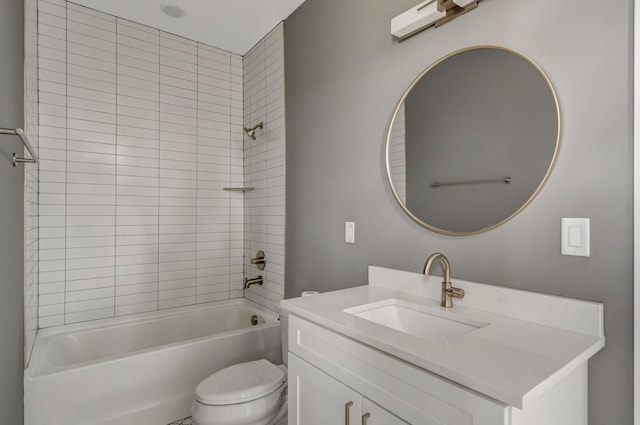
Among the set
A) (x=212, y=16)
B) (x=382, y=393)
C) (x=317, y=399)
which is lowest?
(x=317, y=399)

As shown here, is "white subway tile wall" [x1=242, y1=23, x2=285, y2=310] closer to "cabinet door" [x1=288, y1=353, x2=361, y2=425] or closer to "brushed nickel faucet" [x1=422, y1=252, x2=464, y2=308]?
"cabinet door" [x1=288, y1=353, x2=361, y2=425]

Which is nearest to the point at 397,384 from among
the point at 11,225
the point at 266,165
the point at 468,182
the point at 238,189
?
the point at 468,182

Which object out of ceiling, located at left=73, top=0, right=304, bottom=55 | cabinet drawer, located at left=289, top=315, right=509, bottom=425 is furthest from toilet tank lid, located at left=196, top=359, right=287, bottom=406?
ceiling, located at left=73, top=0, right=304, bottom=55

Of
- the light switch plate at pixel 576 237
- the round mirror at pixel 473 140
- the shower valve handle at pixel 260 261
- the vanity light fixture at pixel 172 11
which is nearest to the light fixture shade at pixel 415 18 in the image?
the round mirror at pixel 473 140

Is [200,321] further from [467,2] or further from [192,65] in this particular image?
[467,2]

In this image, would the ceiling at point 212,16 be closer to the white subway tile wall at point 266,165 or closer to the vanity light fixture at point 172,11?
the vanity light fixture at point 172,11

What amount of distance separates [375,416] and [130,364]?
4.98 feet

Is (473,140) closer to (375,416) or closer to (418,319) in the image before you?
(418,319)

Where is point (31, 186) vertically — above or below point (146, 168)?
below

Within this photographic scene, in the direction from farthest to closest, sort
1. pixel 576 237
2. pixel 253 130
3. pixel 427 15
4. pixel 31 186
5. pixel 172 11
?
1. pixel 253 130
2. pixel 172 11
3. pixel 31 186
4. pixel 427 15
5. pixel 576 237

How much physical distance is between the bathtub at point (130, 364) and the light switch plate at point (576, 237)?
5.91 ft

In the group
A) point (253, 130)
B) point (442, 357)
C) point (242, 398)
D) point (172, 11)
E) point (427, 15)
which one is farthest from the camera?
point (253, 130)

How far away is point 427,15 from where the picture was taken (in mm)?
1316

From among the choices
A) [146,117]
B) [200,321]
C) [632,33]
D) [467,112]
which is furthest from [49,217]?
[632,33]
